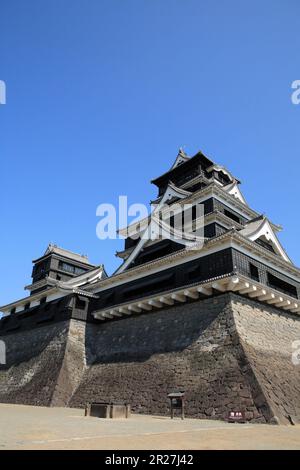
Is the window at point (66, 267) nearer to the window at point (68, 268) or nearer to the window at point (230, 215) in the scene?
the window at point (68, 268)

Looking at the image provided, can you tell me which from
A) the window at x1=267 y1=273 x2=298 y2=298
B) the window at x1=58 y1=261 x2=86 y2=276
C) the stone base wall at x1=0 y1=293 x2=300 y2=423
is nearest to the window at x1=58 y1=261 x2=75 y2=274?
the window at x1=58 y1=261 x2=86 y2=276

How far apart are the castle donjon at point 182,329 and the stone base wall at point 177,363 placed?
0.05 meters

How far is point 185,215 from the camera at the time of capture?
880 inches

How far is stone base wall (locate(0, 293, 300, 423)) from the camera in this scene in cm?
1218

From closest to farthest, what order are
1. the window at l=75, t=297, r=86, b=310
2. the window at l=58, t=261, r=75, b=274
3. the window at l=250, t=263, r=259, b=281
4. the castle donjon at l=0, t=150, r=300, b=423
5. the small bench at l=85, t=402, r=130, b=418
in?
1. the small bench at l=85, t=402, r=130, b=418
2. the castle donjon at l=0, t=150, r=300, b=423
3. the window at l=250, t=263, r=259, b=281
4. the window at l=75, t=297, r=86, b=310
5. the window at l=58, t=261, r=75, b=274

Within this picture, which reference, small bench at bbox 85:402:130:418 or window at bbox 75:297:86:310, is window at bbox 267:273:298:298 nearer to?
small bench at bbox 85:402:130:418

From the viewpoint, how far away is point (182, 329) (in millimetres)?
16312

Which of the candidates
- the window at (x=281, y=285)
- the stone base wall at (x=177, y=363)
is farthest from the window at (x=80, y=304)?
the window at (x=281, y=285)

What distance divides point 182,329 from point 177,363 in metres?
1.75

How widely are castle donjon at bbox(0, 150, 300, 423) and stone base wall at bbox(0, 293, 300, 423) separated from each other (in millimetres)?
55

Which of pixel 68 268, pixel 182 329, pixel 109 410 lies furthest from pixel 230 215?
pixel 68 268

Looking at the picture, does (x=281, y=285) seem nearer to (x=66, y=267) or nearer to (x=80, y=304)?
(x=80, y=304)

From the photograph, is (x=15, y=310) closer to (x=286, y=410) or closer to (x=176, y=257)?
(x=176, y=257)
